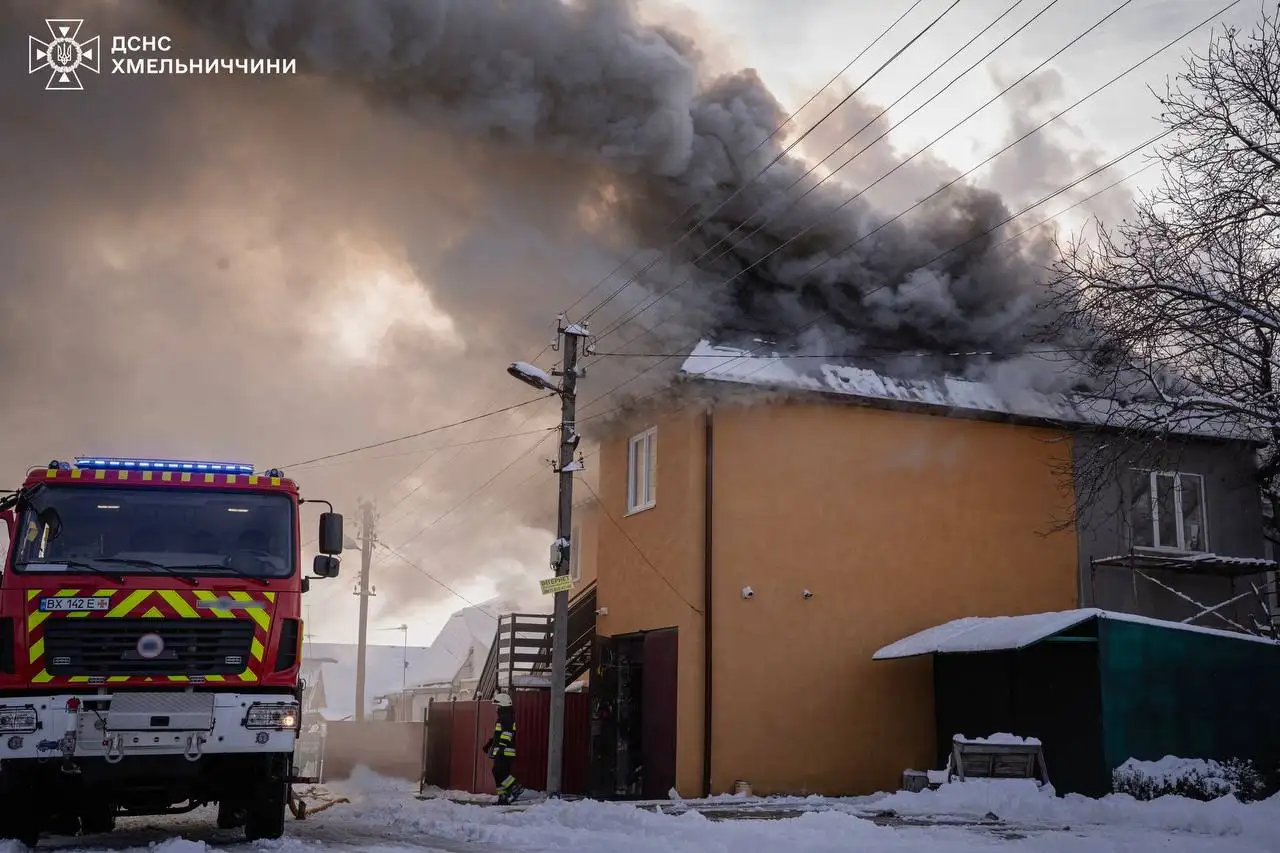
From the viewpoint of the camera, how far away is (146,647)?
8953 millimetres

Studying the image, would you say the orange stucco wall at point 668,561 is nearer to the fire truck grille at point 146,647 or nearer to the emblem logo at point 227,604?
the emblem logo at point 227,604

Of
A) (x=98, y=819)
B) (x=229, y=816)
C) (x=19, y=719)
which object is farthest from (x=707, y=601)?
(x=19, y=719)

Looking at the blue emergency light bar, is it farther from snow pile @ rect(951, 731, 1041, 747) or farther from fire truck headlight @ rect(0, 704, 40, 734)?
snow pile @ rect(951, 731, 1041, 747)

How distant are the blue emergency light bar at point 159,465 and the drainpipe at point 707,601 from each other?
8.08 m

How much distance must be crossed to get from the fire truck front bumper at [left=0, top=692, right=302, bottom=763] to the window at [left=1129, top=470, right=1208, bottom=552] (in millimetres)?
14867

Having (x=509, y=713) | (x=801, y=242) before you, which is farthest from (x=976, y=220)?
(x=509, y=713)

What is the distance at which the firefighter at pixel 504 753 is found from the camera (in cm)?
1562

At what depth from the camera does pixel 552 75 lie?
17641 millimetres

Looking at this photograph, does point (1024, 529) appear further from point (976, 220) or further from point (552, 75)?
point (552, 75)

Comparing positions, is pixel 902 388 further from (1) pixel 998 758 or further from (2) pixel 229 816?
(2) pixel 229 816

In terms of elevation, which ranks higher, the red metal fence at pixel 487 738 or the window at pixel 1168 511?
the window at pixel 1168 511

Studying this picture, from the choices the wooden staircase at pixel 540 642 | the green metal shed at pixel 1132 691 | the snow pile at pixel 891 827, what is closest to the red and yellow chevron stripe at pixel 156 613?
the snow pile at pixel 891 827

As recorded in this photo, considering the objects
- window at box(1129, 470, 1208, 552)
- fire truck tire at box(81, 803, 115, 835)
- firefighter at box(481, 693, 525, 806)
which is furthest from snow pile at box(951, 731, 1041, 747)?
fire truck tire at box(81, 803, 115, 835)

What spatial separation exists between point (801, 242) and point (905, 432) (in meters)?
3.42
